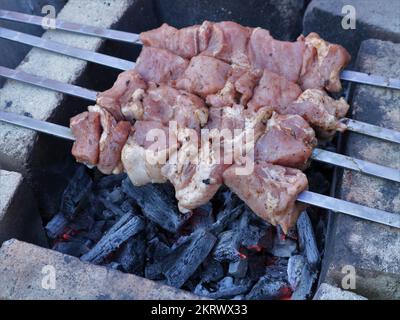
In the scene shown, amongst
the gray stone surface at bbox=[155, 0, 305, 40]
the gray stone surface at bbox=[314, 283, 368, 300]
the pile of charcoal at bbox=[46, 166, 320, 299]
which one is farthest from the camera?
the gray stone surface at bbox=[155, 0, 305, 40]

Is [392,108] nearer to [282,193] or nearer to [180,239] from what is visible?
[282,193]

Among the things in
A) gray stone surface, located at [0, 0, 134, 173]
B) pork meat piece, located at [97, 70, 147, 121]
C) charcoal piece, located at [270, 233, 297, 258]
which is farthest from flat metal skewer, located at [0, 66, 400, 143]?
charcoal piece, located at [270, 233, 297, 258]

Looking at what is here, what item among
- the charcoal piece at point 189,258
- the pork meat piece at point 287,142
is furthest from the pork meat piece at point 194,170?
the charcoal piece at point 189,258

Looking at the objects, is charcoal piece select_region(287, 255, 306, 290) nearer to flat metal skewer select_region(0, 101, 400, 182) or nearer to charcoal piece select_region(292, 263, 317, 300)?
charcoal piece select_region(292, 263, 317, 300)

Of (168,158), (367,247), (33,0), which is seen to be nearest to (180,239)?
(168,158)

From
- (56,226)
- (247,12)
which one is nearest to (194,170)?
(56,226)

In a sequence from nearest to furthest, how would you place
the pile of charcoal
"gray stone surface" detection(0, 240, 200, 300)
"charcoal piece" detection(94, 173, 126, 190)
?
"gray stone surface" detection(0, 240, 200, 300) → the pile of charcoal → "charcoal piece" detection(94, 173, 126, 190)

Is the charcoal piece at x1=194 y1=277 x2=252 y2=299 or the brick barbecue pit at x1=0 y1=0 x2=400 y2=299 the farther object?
the charcoal piece at x1=194 y1=277 x2=252 y2=299

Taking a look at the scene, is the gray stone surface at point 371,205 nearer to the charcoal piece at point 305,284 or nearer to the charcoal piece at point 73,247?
the charcoal piece at point 305,284
